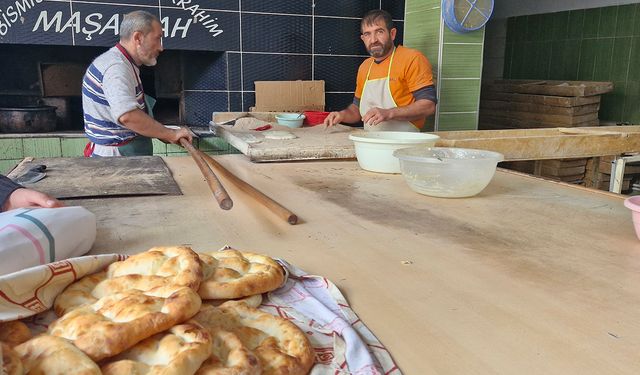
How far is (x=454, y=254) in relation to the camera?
1308 millimetres

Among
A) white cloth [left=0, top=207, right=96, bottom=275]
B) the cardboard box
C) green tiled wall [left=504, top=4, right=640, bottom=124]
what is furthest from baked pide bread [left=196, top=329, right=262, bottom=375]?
green tiled wall [left=504, top=4, right=640, bottom=124]

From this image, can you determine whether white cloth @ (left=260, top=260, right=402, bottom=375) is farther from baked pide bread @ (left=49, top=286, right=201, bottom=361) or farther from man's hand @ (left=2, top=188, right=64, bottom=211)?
man's hand @ (left=2, top=188, right=64, bottom=211)

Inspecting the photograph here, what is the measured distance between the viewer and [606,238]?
1.44 meters

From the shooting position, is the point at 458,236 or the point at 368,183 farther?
the point at 368,183

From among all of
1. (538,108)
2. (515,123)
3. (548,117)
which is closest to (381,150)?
(548,117)

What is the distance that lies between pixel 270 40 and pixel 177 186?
3.53m

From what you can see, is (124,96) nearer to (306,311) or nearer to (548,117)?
(306,311)

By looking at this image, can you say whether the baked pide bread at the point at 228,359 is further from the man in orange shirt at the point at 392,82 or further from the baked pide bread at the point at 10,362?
the man in orange shirt at the point at 392,82

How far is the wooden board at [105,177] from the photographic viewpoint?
1914 millimetres

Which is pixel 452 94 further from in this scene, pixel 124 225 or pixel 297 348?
pixel 297 348

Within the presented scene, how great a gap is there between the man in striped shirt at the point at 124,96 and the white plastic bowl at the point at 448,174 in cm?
157

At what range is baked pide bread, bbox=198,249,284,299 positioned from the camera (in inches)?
37.1

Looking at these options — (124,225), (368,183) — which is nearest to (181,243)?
(124,225)

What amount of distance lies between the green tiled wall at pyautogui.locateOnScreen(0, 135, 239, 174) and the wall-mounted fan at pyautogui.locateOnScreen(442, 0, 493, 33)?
7.17 ft
